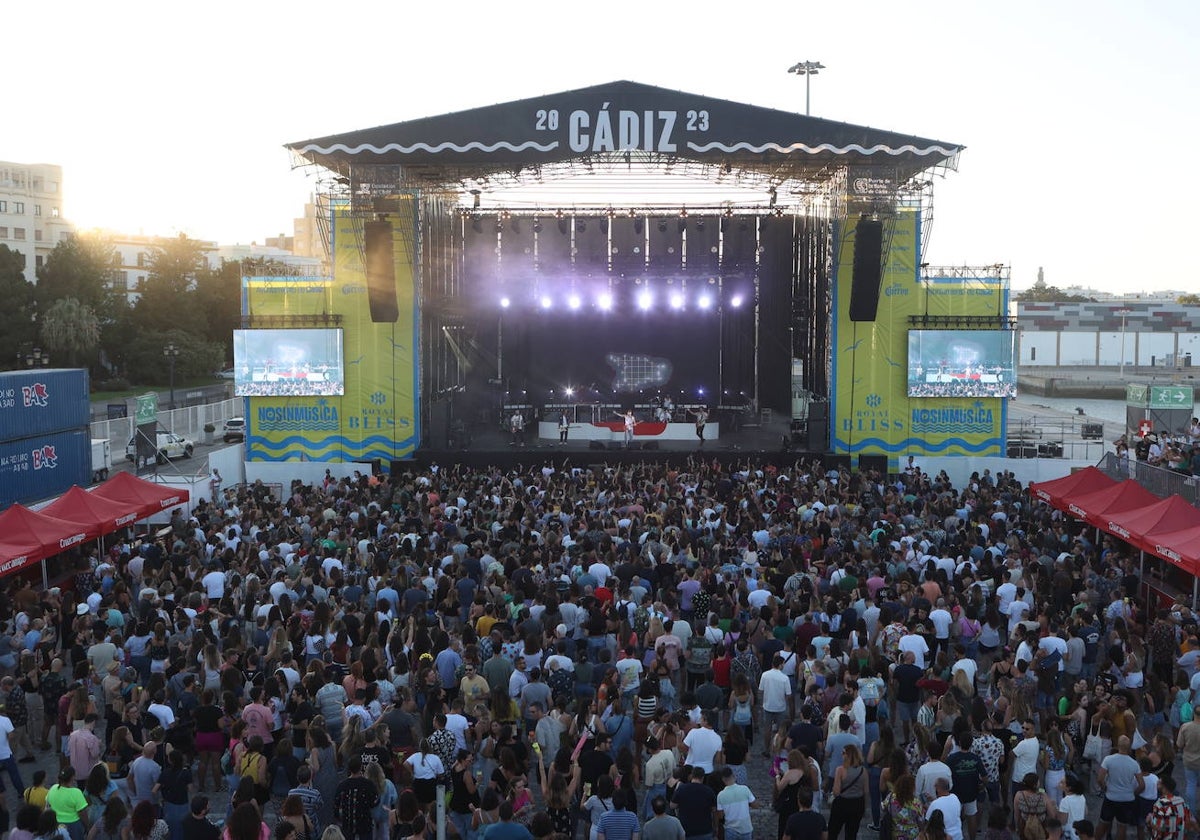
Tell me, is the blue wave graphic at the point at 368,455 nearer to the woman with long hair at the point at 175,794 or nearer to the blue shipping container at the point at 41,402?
the blue shipping container at the point at 41,402

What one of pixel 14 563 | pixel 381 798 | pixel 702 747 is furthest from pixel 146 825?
pixel 14 563

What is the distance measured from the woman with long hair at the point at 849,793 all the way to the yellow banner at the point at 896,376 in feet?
65.2

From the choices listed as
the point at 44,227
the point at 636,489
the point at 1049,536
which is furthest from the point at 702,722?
the point at 44,227

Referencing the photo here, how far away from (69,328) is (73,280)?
489cm

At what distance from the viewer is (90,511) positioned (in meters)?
15.4

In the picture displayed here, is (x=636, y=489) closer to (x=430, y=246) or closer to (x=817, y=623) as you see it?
(x=817, y=623)

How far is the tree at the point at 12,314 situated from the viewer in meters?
54.8

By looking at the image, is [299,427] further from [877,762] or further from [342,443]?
[877,762]

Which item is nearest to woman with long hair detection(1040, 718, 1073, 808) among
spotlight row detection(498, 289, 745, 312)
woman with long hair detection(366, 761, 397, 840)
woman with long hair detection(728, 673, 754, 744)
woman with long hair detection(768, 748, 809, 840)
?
woman with long hair detection(768, 748, 809, 840)

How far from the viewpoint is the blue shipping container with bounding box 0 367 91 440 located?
19.8 m

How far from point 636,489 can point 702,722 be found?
36.8 ft

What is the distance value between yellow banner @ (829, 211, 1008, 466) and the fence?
16.0 metres

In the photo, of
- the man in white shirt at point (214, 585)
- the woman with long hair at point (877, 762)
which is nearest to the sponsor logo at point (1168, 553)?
the woman with long hair at point (877, 762)

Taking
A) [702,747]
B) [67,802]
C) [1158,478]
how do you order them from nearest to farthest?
[67,802], [702,747], [1158,478]
